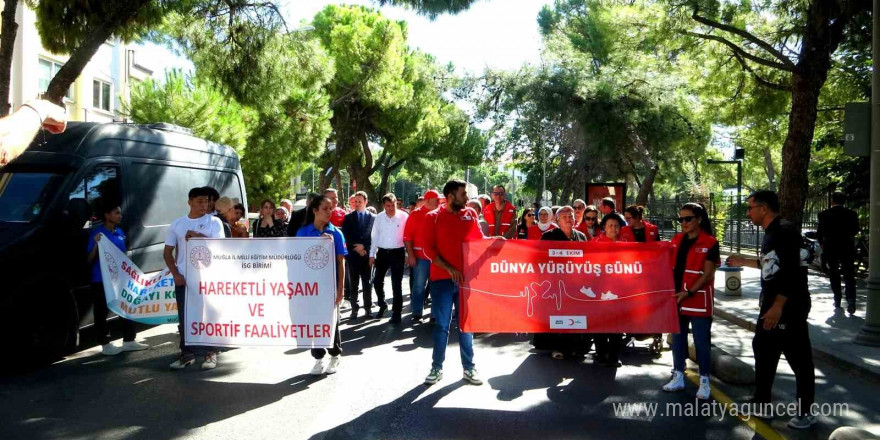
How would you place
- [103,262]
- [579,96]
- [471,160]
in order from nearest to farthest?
[103,262] < [579,96] < [471,160]

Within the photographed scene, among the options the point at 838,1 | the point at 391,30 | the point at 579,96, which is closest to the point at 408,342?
the point at 838,1

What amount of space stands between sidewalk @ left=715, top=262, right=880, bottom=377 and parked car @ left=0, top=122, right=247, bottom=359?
315 inches

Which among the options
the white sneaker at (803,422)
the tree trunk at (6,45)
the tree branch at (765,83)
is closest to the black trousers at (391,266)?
the tree trunk at (6,45)

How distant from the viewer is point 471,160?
44.8 metres

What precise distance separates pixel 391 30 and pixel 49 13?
66.1ft

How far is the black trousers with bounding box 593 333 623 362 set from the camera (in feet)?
24.9

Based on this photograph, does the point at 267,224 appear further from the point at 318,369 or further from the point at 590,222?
the point at 590,222

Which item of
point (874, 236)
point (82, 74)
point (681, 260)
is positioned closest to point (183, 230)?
point (681, 260)

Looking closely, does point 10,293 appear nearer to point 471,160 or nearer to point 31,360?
point 31,360

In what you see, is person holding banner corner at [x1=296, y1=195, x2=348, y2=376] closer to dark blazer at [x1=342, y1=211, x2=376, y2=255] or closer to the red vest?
the red vest

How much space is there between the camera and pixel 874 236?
8906 mm

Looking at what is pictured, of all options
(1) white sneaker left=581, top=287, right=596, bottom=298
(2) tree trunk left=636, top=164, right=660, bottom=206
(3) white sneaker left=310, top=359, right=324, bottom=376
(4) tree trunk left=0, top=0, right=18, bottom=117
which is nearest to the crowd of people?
(3) white sneaker left=310, top=359, right=324, bottom=376

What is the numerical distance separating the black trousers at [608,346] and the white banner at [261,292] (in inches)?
111

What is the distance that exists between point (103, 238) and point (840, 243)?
1043 centimetres
